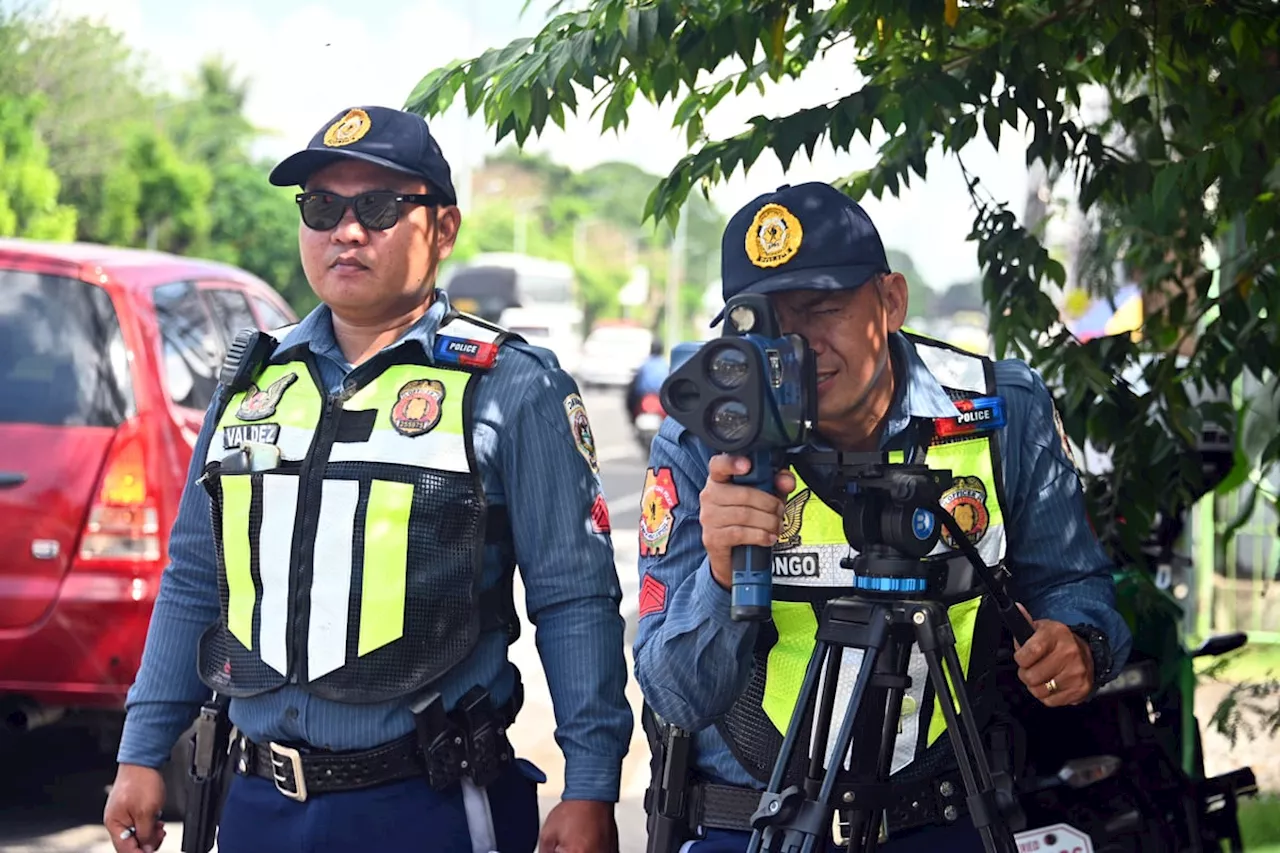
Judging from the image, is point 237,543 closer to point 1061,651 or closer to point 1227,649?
point 1061,651

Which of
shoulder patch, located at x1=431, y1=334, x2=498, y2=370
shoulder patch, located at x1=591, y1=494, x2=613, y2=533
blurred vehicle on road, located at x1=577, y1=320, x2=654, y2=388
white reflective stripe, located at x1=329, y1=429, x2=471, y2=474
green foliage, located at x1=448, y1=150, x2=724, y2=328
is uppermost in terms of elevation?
green foliage, located at x1=448, y1=150, x2=724, y2=328

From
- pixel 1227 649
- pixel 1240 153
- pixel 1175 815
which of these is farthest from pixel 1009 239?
pixel 1175 815

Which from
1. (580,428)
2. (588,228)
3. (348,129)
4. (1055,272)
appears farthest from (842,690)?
(588,228)

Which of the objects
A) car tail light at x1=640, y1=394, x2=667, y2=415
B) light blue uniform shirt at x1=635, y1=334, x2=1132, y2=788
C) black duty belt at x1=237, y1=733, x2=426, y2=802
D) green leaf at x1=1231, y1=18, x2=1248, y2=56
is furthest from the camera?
car tail light at x1=640, y1=394, x2=667, y2=415

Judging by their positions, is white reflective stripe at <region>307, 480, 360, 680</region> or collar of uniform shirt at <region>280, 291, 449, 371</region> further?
collar of uniform shirt at <region>280, 291, 449, 371</region>

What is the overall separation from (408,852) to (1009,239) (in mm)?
2364

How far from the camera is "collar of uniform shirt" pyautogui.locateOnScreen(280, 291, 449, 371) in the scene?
10.5ft

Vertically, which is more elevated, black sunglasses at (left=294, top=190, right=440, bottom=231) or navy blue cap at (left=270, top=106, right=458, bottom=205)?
navy blue cap at (left=270, top=106, right=458, bottom=205)

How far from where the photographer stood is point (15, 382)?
19.3 feet

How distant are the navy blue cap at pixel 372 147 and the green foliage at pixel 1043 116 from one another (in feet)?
1.58

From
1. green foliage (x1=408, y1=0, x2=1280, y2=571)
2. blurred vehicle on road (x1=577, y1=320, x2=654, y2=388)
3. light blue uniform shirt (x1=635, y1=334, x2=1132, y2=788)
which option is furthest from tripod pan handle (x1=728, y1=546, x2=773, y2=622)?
blurred vehicle on road (x1=577, y1=320, x2=654, y2=388)

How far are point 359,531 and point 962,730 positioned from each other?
40.2 inches

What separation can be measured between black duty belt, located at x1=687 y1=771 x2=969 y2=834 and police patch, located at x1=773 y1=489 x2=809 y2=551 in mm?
371

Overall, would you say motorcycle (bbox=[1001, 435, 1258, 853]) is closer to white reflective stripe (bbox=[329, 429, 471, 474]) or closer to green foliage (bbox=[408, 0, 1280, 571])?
green foliage (bbox=[408, 0, 1280, 571])
